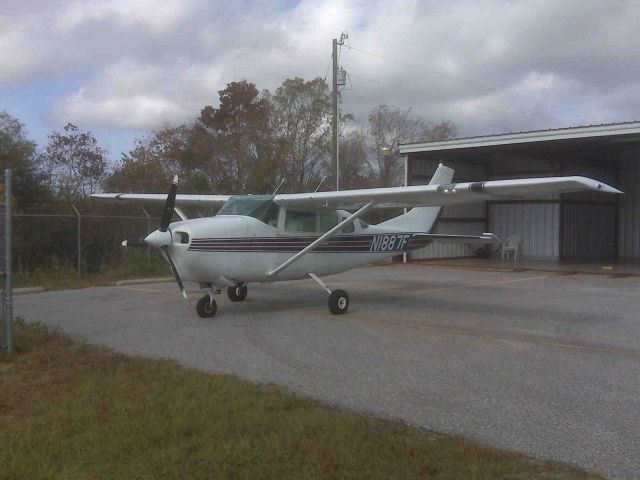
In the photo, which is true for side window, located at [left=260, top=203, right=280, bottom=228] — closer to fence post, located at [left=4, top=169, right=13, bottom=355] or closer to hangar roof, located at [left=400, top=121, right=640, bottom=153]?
fence post, located at [left=4, top=169, right=13, bottom=355]

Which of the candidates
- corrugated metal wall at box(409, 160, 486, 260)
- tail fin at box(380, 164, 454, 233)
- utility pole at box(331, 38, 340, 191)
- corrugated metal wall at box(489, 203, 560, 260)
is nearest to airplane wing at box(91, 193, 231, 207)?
tail fin at box(380, 164, 454, 233)

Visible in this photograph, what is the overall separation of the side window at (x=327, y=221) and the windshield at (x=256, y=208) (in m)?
1.13

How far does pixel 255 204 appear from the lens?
11281mm

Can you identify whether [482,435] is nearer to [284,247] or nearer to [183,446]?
[183,446]

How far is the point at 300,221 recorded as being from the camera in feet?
38.8

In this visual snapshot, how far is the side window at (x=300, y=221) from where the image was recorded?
11.6m

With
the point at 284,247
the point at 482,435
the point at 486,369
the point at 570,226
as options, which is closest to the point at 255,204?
the point at 284,247

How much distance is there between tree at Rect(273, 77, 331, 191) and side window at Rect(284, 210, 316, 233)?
840 inches

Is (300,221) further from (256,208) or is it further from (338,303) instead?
(338,303)

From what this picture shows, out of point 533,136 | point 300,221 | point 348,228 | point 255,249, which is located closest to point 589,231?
point 533,136

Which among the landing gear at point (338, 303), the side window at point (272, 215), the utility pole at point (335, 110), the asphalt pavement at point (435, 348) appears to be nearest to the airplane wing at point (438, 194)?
the side window at point (272, 215)

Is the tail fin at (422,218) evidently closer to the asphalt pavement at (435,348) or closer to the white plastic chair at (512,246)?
the asphalt pavement at (435,348)

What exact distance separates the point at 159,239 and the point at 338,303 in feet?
11.2

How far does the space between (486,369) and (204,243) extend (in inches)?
198
